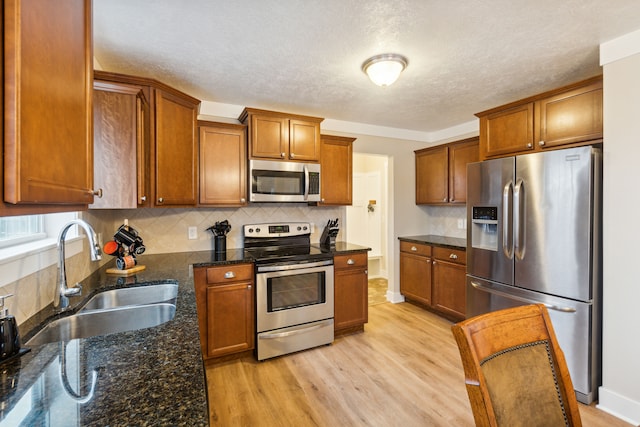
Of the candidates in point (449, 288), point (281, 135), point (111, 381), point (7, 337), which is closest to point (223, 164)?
point (281, 135)

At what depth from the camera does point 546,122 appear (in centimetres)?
245

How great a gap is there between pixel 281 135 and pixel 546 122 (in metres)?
2.30

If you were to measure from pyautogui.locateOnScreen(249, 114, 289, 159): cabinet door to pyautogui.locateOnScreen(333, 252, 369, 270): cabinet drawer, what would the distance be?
1165 mm

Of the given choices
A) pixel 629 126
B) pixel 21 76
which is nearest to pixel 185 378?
pixel 21 76

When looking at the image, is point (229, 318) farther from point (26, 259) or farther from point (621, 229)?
point (621, 229)

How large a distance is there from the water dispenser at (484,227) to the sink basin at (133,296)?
97.9 inches

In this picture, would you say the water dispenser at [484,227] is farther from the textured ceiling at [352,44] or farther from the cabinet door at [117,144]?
the cabinet door at [117,144]

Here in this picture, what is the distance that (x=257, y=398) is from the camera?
2154mm

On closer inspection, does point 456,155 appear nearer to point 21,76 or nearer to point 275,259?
point 275,259

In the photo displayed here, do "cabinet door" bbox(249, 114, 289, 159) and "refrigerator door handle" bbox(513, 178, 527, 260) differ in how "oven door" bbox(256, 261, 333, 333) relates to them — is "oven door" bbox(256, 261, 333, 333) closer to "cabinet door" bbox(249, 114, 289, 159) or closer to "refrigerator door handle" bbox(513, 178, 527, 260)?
"cabinet door" bbox(249, 114, 289, 159)

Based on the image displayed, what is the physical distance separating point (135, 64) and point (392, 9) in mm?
1868

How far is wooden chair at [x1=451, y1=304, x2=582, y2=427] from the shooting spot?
0.84m

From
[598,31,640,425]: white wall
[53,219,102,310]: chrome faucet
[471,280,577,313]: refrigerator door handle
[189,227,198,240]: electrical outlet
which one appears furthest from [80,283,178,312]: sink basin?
A: [598,31,640,425]: white wall

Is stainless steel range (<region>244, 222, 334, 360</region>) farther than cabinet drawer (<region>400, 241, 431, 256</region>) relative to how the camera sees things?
No
